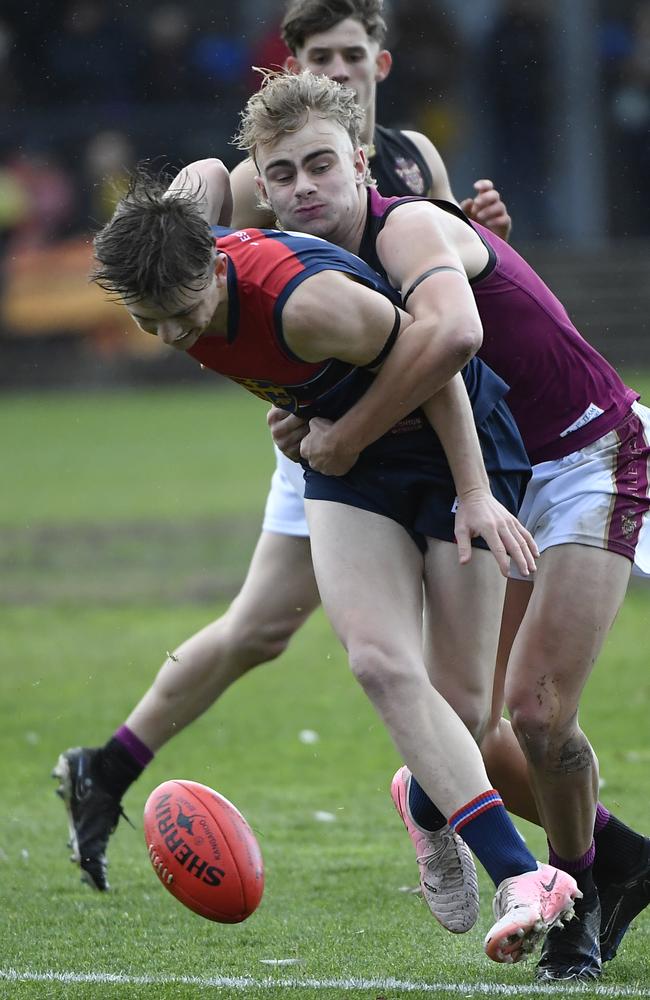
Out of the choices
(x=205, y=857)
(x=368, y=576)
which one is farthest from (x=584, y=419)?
(x=205, y=857)

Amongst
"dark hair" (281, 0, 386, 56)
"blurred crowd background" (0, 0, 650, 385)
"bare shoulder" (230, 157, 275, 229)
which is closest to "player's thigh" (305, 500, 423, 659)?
"bare shoulder" (230, 157, 275, 229)

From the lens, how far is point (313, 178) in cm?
447

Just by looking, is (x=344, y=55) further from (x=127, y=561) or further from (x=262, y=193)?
(x=127, y=561)

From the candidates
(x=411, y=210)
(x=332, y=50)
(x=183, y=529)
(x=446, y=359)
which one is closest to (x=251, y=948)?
(x=446, y=359)

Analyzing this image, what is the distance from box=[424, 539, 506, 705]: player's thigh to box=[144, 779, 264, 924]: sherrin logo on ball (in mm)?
764

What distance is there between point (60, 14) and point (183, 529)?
46.8ft

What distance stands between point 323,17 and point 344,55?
0.15 m

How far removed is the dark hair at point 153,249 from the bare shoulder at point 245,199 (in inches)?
45.1

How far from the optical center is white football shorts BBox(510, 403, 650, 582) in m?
4.67

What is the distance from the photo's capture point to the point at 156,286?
4.09 metres

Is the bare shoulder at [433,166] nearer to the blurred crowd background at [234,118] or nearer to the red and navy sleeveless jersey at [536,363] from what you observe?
the red and navy sleeveless jersey at [536,363]

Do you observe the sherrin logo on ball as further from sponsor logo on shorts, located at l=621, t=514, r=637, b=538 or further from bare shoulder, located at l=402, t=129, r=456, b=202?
bare shoulder, located at l=402, t=129, r=456, b=202

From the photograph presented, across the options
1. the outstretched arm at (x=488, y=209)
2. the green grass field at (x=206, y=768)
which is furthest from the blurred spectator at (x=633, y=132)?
the outstretched arm at (x=488, y=209)

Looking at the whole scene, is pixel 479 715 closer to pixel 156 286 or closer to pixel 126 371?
pixel 156 286
